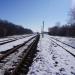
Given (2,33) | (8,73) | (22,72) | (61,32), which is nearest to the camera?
(8,73)

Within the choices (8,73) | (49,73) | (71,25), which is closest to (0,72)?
(8,73)

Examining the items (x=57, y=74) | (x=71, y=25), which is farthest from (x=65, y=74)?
(x=71, y=25)

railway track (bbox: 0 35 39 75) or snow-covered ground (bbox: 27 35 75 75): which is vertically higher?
railway track (bbox: 0 35 39 75)

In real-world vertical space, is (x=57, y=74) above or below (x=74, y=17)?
below

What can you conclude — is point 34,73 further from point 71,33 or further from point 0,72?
point 71,33

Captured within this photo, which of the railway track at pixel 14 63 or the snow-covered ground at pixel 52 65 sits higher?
the railway track at pixel 14 63

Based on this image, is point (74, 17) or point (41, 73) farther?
point (74, 17)

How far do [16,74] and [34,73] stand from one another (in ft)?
2.75

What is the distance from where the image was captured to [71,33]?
86.7m

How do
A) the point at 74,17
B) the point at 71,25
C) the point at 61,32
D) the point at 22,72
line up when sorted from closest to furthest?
the point at 22,72 → the point at 74,17 → the point at 71,25 → the point at 61,32

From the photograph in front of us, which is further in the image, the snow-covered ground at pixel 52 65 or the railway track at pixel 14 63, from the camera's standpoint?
the snow-covered ground at pixel 52 65

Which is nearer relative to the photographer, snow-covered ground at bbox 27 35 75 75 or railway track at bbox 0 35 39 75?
railway track at bbox 0 35 39 75

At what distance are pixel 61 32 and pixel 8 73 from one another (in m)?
91.7

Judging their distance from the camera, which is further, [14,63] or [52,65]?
[14,63]
